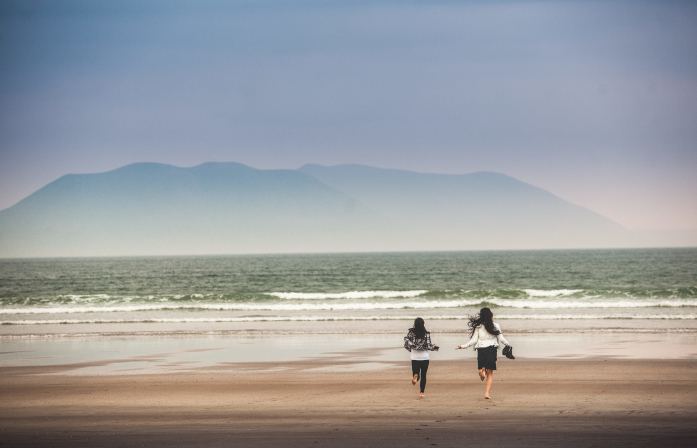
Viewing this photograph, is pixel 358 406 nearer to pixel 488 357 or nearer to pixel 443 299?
pixel 488 357

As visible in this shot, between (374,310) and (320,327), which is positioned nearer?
(320,327)

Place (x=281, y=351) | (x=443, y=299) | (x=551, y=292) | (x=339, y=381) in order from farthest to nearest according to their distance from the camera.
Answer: (x=551, y=292), (x=443, y=299), (x=281, y=351), (x=339, y=381)

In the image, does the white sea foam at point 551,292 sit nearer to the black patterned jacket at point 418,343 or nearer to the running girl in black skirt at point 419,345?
the running girl in black skirt at point 419,345

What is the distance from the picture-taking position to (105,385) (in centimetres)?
1270

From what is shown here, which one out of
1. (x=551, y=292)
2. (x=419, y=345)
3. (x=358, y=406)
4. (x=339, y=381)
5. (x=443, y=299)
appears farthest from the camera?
(x=551, y=292)

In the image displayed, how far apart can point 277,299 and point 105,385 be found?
25.3 meters

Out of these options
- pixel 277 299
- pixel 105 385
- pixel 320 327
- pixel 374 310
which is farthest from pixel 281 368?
pixel 277 299

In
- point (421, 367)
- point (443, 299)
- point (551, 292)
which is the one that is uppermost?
point (551, 292)

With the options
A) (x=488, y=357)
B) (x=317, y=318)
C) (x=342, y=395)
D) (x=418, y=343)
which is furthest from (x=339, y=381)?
(x=317, y=318)

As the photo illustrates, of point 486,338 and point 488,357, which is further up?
point 486,338

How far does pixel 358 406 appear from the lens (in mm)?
10164

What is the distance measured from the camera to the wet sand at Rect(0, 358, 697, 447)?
27.0 feet

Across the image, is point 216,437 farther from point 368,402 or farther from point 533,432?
point 533,432

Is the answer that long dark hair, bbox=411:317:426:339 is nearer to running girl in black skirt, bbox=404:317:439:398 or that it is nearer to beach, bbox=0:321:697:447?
running girl in black skirt, bbox=404:317:439:398
